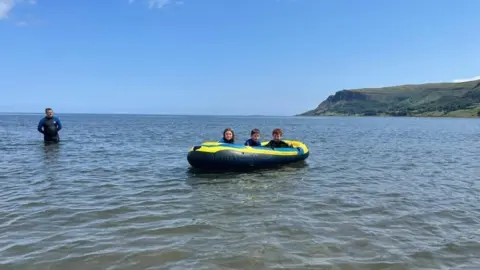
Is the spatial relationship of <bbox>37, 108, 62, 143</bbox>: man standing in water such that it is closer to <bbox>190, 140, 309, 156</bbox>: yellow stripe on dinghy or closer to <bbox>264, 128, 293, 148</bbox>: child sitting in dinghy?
<bbox>190, 140, 309, 156</bbox>: yellow stripe on dinghy

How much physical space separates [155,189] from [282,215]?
4.18 metres

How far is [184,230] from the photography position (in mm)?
7312

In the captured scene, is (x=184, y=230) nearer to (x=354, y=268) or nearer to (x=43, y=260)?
(x=43, y=260)

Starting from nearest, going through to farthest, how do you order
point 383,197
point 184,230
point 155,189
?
point 184,230
point 383,197
point 155,189

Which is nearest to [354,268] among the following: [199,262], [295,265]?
[295,265]

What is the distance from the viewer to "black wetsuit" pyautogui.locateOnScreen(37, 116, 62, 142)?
2205 centimetres

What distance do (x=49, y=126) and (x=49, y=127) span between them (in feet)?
0.25

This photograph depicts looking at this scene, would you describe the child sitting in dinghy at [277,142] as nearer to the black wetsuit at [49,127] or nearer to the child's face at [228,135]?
the child's face at [228,135]

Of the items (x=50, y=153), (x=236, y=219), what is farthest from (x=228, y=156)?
(x=50, y=153)

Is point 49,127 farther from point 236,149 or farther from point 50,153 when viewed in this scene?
point 236,149

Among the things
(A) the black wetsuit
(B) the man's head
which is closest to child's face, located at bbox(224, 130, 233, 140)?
(B) the man's head

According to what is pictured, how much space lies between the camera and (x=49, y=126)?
22.4m

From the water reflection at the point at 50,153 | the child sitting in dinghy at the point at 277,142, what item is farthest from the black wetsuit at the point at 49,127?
the child sitting in dinghy at the point at 277,142

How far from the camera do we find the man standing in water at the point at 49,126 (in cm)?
2188
